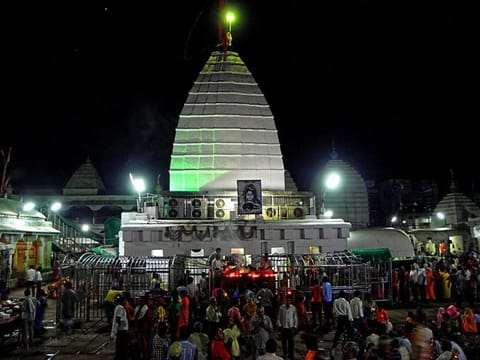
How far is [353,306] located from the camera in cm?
1545

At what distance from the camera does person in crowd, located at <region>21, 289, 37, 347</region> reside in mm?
15477

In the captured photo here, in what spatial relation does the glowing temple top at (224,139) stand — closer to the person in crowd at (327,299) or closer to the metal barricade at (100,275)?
the metal barricade at (100,275)

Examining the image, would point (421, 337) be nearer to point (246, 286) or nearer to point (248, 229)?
point (246, 286)

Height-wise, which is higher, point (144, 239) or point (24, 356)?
point (144, 239)

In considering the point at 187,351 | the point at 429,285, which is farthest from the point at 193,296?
the point at 429,285

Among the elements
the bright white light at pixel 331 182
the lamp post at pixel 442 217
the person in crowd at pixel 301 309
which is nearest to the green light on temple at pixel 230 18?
the bright white light at pixel 331 182

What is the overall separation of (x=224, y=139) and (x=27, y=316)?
813 inches

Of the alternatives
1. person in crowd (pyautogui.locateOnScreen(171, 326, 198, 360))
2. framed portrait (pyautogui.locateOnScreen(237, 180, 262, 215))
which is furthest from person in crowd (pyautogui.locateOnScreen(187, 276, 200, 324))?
framed portrait (pyautogui.locateOnScreen(237, 180, 262, 215))

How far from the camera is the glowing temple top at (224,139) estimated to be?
33906 millimetres

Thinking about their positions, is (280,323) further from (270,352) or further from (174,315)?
(270,352)

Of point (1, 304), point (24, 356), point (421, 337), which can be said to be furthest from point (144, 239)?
point (421, 337)

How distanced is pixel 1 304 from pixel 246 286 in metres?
8.18

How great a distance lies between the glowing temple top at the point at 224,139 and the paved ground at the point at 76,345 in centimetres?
1559

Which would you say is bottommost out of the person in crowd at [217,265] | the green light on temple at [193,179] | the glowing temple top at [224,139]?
the person in crowd at [217,265]
